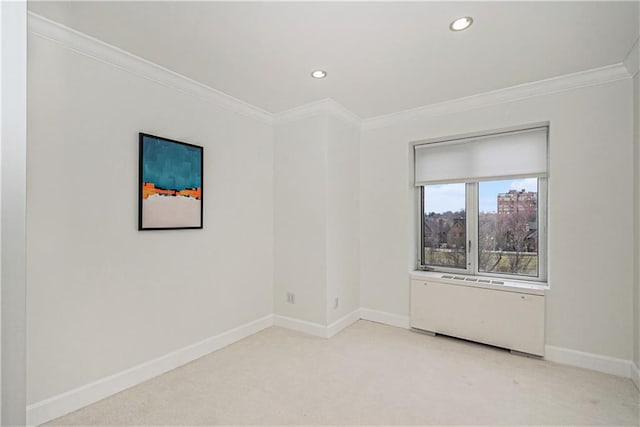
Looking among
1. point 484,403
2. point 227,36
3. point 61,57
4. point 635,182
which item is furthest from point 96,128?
point 635,182

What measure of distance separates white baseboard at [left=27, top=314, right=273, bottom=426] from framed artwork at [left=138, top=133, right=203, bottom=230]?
3.52ft

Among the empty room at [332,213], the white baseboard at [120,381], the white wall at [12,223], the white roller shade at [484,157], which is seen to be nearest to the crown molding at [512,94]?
the empty room at [332,213]

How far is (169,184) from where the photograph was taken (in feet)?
8.80

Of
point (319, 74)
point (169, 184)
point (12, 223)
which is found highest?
point (319, 74)

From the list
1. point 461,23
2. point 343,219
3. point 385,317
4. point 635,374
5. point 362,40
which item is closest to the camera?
point 461,23

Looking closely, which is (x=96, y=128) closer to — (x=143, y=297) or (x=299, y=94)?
(x=143, y=297)

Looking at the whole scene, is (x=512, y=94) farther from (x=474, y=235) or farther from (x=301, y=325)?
(x=301, y=325)

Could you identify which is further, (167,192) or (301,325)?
(301,325)

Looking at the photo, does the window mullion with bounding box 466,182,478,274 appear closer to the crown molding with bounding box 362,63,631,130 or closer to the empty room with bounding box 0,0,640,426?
the empty room with bounding box 0,0,640,426

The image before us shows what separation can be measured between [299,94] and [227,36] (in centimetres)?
108

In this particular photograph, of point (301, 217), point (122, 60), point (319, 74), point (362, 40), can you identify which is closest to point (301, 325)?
point (301, 217)

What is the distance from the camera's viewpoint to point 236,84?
2.92m

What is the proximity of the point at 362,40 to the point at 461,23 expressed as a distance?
2.06 ft

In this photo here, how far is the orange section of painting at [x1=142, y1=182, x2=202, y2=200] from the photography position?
250 cm
